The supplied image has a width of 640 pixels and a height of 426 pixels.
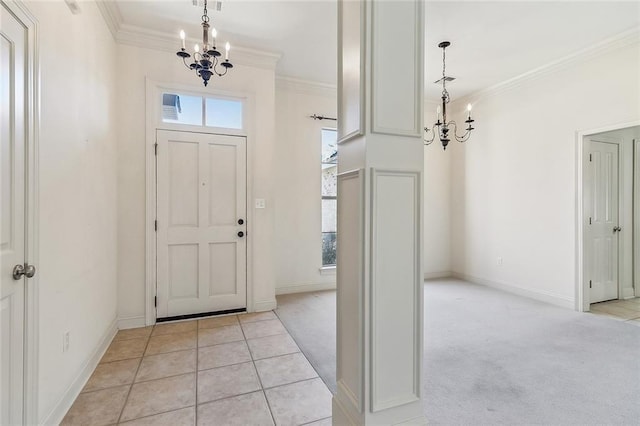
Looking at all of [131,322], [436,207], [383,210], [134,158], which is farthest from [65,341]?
[436,207]

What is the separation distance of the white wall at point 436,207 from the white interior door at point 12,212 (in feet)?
16.6

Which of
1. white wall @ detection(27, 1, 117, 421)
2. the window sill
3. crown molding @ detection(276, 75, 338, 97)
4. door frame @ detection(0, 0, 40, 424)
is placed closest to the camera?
door frame @ detection(0, 0, 40, 424)

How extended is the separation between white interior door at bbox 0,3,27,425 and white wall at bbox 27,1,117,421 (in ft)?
0.54

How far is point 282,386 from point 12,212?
5.93ft

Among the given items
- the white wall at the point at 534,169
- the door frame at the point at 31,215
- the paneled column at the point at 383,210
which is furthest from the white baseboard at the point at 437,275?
the door frame at the point at 31,215

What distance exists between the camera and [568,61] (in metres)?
3.65

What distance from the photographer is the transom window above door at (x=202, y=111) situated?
10.8 ft

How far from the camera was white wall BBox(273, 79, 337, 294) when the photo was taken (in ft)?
14.2

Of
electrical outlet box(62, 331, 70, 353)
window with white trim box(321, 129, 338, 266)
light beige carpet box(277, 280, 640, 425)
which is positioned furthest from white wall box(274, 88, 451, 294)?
electrical outlet box(62, 331, 70, 353)

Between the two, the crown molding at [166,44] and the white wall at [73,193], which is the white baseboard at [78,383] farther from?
the crown molding at [166,44]

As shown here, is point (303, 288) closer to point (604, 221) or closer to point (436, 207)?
point (436, 207)

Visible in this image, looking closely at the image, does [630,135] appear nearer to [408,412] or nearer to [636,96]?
[636,96]

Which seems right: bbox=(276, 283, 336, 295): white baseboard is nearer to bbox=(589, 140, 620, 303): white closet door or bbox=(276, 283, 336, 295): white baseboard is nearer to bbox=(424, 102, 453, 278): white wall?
bbox=(424, 102, 453, 278): white wall

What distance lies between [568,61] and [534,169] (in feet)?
4.33
